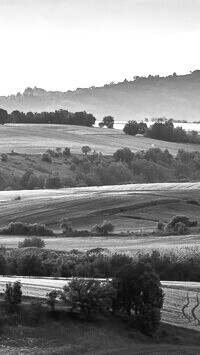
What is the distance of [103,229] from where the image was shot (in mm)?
69438

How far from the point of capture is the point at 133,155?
13312 centimetres

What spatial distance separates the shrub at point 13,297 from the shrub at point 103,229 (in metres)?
34.1

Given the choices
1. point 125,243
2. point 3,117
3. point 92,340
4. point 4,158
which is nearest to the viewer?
point 92,340

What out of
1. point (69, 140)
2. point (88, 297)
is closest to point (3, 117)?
point (69, 140)

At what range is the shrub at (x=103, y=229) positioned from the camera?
6876 centimetres

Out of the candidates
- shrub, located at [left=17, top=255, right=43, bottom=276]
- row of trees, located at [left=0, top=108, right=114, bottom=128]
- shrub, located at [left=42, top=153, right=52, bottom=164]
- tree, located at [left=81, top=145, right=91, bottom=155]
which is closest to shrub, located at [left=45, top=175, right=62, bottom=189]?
shrub, located at [left=42, top=153, right=52, bottom=164]

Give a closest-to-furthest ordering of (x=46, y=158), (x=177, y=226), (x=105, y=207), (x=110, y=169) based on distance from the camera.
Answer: (x=177, y=226) → (x=105, y=207) → (x=110, y=169) → (x=46, y=158)

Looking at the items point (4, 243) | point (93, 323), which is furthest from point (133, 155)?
point (93, 323)

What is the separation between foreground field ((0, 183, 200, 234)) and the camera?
75.8 meters

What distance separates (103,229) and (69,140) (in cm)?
7921

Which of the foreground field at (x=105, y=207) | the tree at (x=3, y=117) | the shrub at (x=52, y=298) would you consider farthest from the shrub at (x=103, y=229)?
the tree at (x=3, y=117)

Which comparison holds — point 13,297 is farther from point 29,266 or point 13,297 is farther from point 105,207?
point 105,207

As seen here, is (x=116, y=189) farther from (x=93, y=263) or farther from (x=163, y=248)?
(x=93, y=263)

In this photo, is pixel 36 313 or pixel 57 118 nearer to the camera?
pixel 36 313
